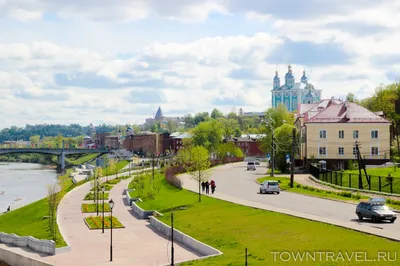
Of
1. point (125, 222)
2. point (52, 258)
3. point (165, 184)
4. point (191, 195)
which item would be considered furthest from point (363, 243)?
point (165, 184)

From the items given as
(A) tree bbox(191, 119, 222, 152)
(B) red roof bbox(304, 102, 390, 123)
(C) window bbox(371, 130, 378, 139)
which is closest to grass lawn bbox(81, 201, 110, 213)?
(B) red roof bbox(304, 102, 390, 123)

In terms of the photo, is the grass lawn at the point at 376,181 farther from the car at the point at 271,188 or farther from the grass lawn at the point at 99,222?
the grass lawn at the point at 99,222

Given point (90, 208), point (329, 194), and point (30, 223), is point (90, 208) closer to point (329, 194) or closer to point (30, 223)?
point (30, 223)

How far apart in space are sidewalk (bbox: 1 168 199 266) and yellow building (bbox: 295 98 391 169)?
3733cm

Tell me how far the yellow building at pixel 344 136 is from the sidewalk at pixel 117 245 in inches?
1470

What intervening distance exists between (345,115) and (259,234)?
5169 cm

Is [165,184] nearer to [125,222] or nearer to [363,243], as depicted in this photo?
[125,222]

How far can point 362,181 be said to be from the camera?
52.6 metres

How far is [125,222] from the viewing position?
43375 millimetres

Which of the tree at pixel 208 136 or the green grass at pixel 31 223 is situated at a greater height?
the tree at pixel 208 136

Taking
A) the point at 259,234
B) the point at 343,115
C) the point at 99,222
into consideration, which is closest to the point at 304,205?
the point at 259,234

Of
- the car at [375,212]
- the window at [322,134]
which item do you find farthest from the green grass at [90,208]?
the window at [322,134]

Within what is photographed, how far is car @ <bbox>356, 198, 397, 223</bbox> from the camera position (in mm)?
30547

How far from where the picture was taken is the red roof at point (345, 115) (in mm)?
77750
